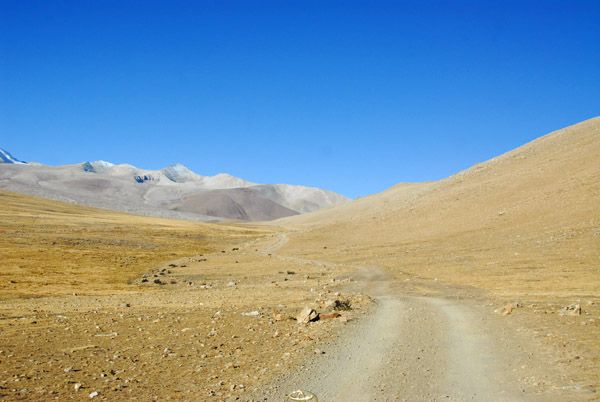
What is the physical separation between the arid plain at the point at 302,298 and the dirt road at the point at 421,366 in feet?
0.33

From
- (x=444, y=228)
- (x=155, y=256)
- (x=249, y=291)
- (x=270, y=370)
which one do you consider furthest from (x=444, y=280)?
(x=155, y=256)

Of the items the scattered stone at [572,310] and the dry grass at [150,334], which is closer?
the dry grass at [150,334]

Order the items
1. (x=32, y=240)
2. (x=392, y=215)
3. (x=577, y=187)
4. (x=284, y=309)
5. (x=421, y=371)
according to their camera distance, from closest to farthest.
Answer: (x=421, y=371) < (x=284, y=309) < (x=577, y=187) < (x=32, y=240) < (x=392, y=215)

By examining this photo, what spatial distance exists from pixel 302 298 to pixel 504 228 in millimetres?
37607

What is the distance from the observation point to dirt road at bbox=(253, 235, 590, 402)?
9.14 metres

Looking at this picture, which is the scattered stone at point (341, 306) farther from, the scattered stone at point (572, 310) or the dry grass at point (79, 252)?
the dry grass at point (79, 252)

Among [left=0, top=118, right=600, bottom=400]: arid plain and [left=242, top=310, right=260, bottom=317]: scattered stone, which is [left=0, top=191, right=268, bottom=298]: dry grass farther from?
[left=242, top=310, right=260, bottom=317]: scattered stone

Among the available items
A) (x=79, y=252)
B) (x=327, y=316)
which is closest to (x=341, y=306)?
(x=327, y=316)

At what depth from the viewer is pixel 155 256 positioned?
60.2 m

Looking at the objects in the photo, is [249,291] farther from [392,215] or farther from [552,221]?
[392,215]

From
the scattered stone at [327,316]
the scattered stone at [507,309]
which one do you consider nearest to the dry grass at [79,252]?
the scattered stone at [327,316]

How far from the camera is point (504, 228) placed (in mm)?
52375

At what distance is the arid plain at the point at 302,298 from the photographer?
1037cm

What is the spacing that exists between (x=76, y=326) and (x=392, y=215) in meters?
67.3
